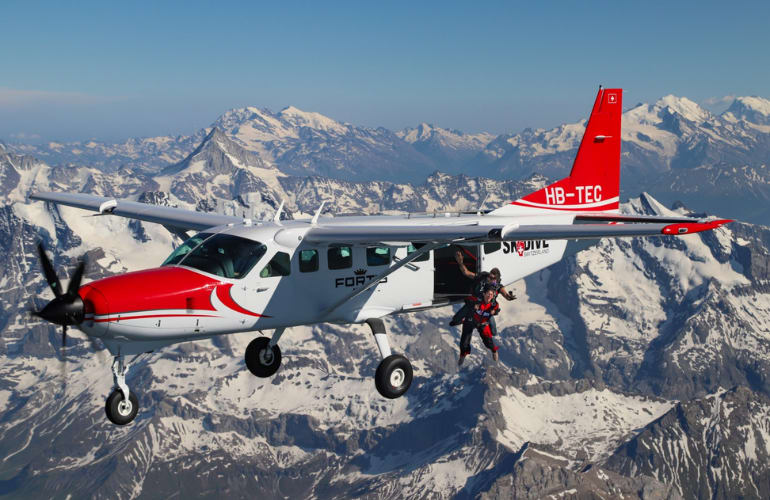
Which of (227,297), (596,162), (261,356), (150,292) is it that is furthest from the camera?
(596,162)

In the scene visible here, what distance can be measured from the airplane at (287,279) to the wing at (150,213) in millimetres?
91

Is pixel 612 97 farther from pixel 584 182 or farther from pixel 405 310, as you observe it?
pixel 405 310

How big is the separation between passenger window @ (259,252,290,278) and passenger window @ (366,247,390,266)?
A: 115 inches

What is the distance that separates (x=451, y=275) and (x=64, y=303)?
13.4 metres

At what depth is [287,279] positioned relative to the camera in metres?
21.3

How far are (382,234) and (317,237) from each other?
213cm

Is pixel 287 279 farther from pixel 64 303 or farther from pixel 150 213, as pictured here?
pixel 150 213

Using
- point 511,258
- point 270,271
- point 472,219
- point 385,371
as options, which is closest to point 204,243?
point 270,271

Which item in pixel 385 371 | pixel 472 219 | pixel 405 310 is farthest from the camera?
pixel 472 219

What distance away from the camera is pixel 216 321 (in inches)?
786

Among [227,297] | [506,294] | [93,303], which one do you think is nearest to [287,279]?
[227,297]

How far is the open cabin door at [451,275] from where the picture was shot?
24.9 meters

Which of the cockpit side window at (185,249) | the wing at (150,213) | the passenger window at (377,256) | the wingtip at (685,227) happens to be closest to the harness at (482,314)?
the passenger window at (377,256)

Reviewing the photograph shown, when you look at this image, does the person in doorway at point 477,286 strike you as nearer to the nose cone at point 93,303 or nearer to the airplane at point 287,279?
the airplane at point 287,279
